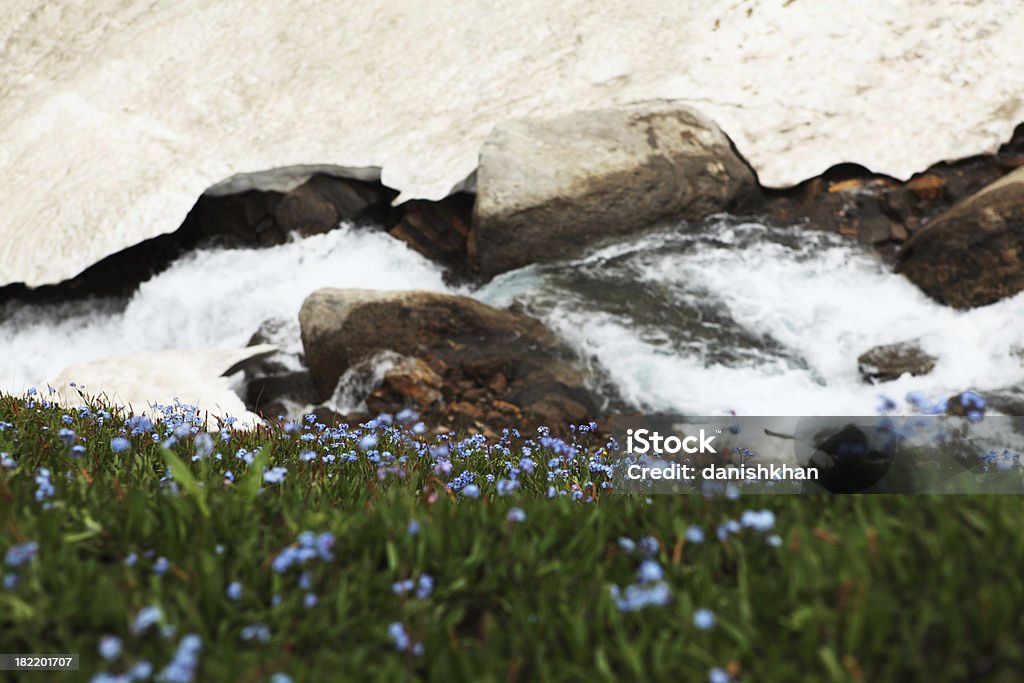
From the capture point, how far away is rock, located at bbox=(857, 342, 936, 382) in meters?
8.89

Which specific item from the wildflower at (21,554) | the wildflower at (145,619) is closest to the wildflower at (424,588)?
the wildflower at (145,619)

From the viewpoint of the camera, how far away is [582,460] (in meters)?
5.41

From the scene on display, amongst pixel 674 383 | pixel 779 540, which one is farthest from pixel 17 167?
pixel 779 540

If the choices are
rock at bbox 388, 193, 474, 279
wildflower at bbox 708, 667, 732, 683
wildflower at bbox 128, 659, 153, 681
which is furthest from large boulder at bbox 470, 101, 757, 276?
wildflower at bbox 128, 659, 153, 681

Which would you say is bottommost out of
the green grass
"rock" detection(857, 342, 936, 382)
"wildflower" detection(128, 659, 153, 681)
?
"rock" detection(857, 342, 936, 382)

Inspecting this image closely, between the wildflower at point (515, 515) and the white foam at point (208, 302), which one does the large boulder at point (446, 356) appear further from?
the wildflower at point (515, 515)

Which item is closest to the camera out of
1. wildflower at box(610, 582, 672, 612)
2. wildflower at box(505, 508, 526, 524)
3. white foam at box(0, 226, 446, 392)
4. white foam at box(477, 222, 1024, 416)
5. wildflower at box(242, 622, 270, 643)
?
wildflower at box(610, 582, 672, 612)

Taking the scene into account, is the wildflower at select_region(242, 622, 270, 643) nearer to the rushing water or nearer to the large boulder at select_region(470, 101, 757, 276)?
the rushing water

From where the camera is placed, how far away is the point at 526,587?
3023 millimetres

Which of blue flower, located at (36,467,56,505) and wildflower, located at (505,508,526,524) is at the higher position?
blue flower, located at (36,467,56,505)

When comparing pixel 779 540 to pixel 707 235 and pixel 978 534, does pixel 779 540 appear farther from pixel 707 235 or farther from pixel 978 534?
pixel 707 235

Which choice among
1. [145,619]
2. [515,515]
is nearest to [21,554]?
[145,619]

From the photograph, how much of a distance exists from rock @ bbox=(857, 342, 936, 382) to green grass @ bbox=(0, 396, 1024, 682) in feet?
20.0

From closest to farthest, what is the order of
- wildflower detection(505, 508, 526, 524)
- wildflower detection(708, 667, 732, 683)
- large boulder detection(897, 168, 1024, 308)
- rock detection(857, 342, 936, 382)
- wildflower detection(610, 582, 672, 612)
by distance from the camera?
wildflower detection(708, 667, 732, 683) < wildflower detection(610, 582, 672, 612) < wildflower detection(505, 508, 526, 524) < rock detection(857, 342, 936, 382) < large boulder detection(897, 168, 1024, 308)
